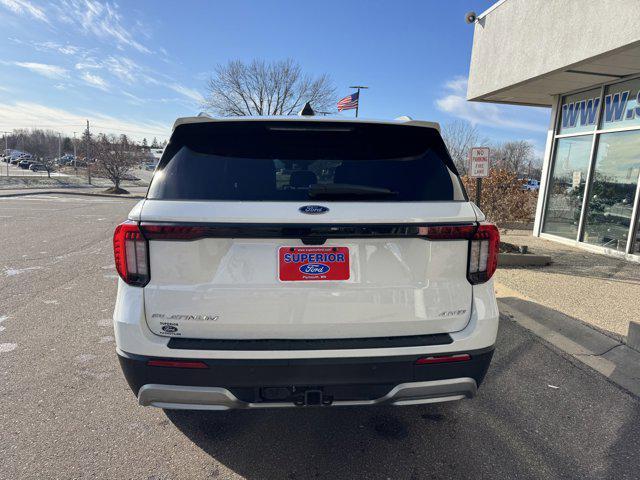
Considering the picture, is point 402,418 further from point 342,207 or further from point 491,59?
point 491,59

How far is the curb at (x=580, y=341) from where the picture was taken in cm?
357

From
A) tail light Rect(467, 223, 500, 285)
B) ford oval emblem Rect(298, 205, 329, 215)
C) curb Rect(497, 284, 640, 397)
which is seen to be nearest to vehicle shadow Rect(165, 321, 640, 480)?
curb Rect(497, 284, 640, 397)

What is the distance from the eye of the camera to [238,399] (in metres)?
2.06

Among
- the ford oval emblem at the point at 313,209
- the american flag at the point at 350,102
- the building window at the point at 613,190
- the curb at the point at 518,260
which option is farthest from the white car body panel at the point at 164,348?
the american flag at the point at 350,102

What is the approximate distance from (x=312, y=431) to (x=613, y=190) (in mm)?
9054

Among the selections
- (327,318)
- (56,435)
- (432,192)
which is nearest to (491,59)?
(432,192)

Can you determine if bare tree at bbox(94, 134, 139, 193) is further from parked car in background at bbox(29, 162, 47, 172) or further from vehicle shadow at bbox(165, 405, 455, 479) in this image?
parked car in background at bbox(29, 162, 47, 172)

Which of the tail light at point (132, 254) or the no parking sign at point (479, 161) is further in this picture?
the no parking sign at point (479, 161)

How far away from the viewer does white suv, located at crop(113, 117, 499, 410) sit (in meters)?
1.96

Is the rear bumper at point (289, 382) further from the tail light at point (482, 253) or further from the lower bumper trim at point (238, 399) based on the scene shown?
the tail light at point (482, 253)

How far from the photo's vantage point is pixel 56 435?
2.55 m

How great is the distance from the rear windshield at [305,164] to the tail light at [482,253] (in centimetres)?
23

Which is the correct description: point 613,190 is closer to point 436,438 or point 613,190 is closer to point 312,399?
point 436,438

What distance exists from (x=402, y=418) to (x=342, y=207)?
1.66 metres
